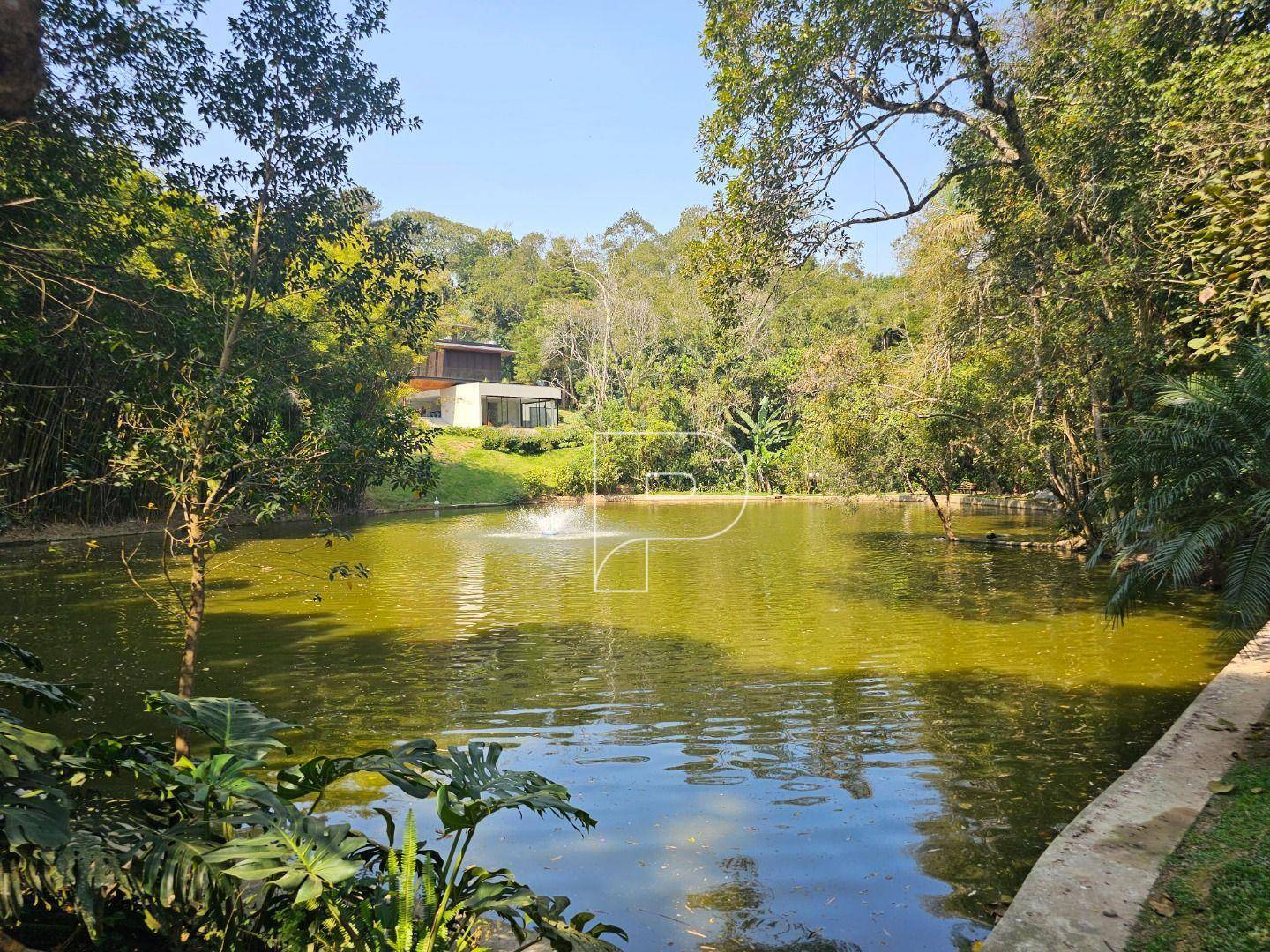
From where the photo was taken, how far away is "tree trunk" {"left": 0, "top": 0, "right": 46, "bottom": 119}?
3.88 metres

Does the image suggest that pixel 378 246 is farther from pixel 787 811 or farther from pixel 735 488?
pixel 735 488

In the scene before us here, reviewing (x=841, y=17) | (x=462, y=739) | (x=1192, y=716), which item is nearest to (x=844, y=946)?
(x=1192, y=716)

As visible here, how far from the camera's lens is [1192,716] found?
5.22 metres

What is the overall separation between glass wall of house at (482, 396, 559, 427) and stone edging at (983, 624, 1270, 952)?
41813 millimetres

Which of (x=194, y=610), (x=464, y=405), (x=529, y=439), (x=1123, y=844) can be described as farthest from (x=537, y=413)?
(x=1123, y=844)

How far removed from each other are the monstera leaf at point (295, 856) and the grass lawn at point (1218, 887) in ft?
8.35

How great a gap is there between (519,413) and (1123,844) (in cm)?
4459

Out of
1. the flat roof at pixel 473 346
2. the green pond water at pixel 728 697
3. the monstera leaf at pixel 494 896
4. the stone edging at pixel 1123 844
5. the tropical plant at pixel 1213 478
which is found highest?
the flat roof at pixel 473 346

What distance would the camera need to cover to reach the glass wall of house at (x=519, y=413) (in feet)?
150

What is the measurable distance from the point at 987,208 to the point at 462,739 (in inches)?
389

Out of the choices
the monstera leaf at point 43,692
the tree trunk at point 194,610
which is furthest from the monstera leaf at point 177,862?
the tree trunk at point 194,610

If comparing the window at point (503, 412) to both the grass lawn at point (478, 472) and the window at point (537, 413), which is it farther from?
the grass lawn at point (478, 472)

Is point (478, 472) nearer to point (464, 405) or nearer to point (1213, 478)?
point (464, 405)

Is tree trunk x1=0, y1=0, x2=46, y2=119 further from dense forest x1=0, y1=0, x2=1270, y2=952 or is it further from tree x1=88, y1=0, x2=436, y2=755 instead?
tree x1=88, y1=0, x2=436, y2=755
